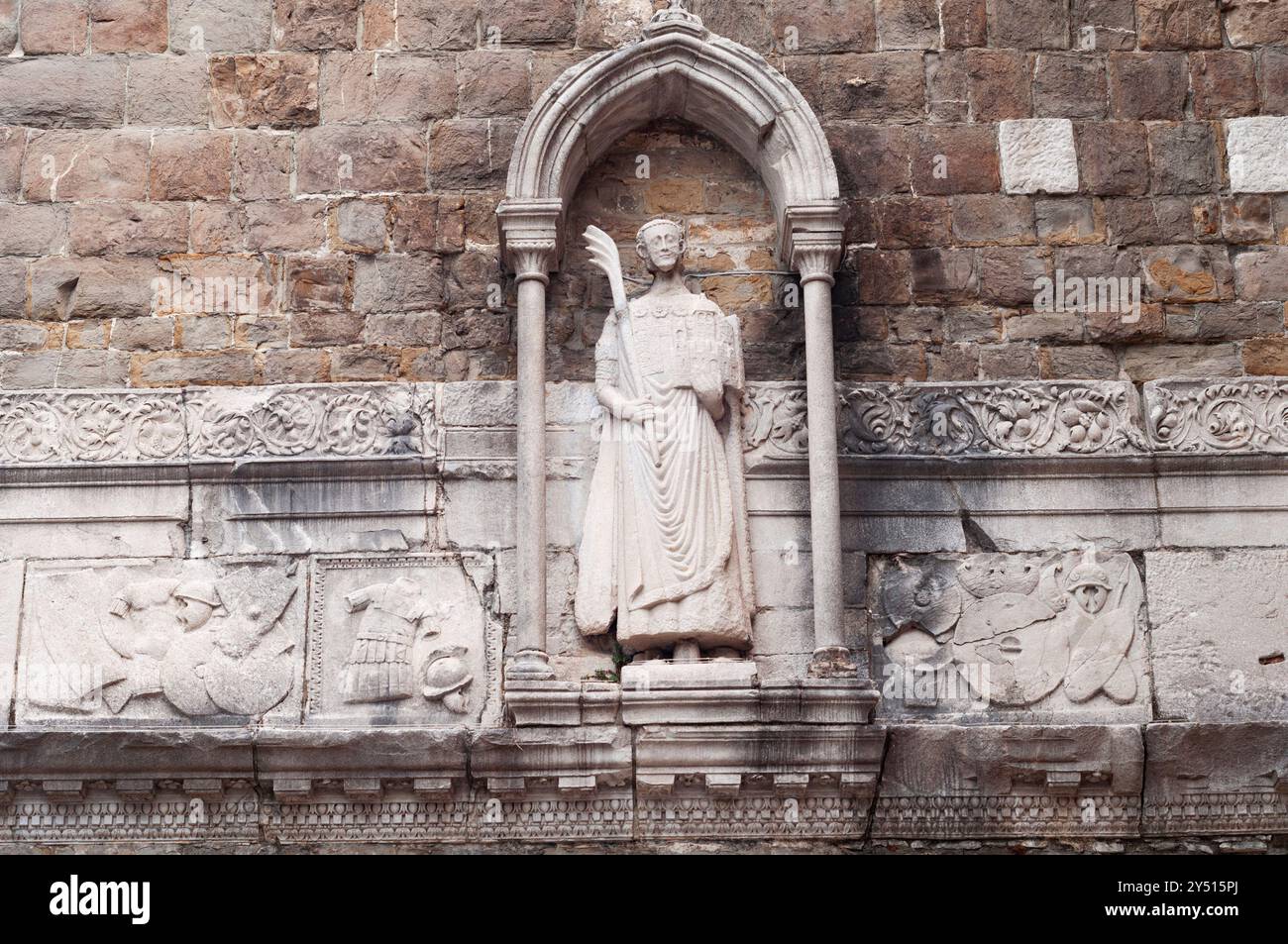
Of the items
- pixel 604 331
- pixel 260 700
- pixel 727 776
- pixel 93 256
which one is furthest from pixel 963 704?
pixel 93 256

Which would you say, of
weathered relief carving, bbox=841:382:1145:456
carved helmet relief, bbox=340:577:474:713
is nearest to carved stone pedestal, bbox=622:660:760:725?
carved helmet relief, bbox=340:577:474:713

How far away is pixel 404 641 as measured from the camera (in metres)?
8.21

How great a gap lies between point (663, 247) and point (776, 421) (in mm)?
816

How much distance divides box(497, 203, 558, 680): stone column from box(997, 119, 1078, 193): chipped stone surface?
1.93m

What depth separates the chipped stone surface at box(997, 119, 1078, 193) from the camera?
8.95 metres

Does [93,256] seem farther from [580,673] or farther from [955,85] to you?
[955,85]

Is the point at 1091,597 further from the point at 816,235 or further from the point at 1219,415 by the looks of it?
the point at 816,235

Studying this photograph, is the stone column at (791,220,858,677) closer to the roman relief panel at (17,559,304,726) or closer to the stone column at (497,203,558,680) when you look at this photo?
the stone column at (497,203,558,680)

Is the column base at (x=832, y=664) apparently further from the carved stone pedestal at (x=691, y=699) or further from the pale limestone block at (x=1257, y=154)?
the pale limestone block at (x=1257, y=154)

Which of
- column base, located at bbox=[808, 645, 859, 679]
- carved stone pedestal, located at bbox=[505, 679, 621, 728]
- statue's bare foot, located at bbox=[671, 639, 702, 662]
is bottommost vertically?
carved stone pedestal, located at bbox=[505, 679, 621, 728]

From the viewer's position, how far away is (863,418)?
336 inches

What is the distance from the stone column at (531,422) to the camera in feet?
26.4

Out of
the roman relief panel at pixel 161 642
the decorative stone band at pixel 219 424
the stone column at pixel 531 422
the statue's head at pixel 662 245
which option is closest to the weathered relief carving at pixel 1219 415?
the statue's head at pixel 662 245

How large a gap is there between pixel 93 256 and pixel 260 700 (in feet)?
6.71
